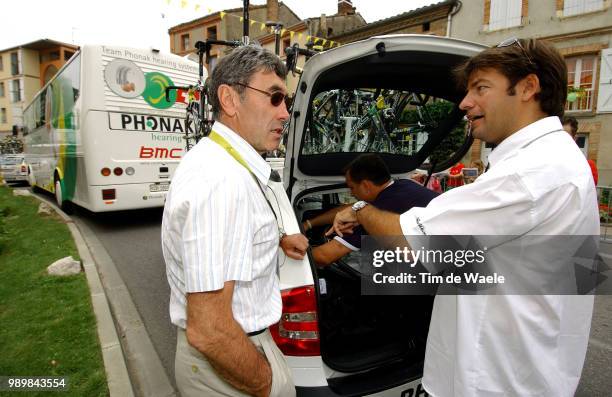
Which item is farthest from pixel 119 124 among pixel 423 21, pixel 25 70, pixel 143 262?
pixel 25 70

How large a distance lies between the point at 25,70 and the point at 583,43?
55.4 metres

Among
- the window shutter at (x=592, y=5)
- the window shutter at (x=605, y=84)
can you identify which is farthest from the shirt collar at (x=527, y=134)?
the window shutter at (x=592, y=5)

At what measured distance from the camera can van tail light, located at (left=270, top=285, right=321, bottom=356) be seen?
173 cm

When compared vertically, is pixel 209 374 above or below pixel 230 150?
below

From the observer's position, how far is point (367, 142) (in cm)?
383

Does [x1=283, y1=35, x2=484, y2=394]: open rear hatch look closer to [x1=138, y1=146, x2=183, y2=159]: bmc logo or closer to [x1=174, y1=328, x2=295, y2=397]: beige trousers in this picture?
[x1=174, y1=328, x2=295, y2=397]: beige trousers

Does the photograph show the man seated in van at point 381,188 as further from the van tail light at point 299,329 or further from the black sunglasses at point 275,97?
the black sunglasses at point 275,97

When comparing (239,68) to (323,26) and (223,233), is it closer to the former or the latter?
(223,233)

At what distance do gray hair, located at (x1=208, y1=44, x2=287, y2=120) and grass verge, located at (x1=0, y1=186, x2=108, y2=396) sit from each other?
90.7 inches

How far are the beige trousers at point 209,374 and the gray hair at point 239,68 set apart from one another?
2.94 feet

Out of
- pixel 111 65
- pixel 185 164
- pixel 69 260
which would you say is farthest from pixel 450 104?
pixel 111 65

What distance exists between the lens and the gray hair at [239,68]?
55.4 inches

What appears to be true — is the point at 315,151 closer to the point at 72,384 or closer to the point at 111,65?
the point at 72,384

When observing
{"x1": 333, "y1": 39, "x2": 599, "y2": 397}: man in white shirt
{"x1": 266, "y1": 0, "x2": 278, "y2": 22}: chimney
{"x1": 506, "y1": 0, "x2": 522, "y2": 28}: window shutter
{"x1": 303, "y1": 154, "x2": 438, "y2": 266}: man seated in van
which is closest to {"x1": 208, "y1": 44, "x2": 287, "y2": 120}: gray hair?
{"x1": 333, "y1": 39, "x2": 599, "y2": 397}: man in white shirt
